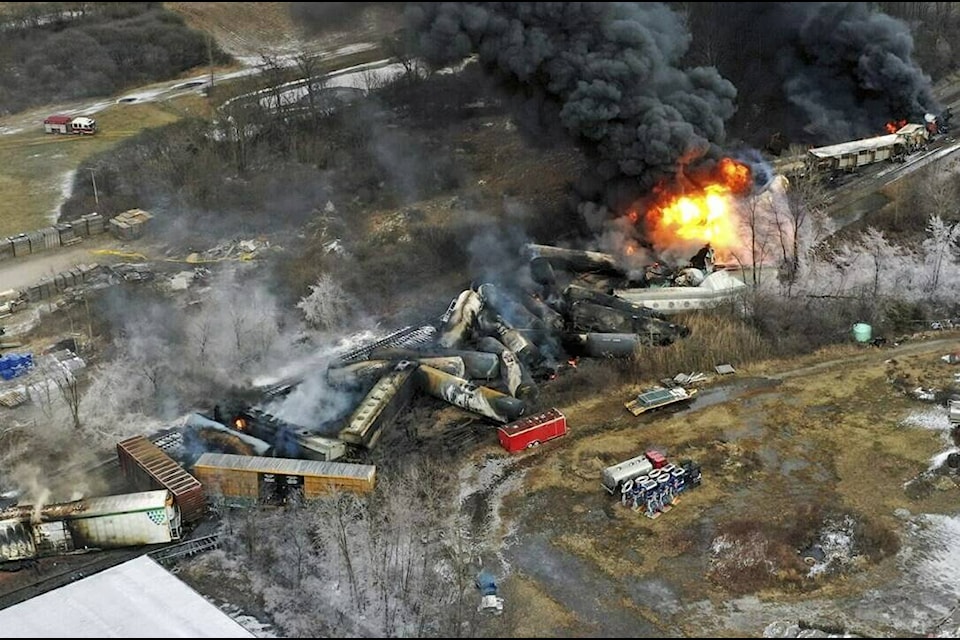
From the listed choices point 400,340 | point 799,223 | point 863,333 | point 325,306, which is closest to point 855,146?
point 799,223

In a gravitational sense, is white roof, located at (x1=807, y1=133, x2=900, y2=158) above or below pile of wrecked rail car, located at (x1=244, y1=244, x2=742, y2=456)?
above

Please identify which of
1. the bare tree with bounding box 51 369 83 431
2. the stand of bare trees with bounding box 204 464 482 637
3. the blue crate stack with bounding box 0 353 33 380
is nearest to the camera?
the stand of bare trees with bounding box 204 464 482 637

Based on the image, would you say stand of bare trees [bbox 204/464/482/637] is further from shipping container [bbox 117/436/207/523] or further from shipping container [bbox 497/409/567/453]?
shipping container [bbox 497/409/567/453]

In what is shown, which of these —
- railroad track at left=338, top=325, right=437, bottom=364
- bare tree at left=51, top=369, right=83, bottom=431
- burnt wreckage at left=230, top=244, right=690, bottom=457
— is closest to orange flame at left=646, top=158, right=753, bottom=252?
burnt wreckage at left=230, top=244, right=690, bottom=457

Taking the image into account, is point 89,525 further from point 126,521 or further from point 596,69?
point 596,69

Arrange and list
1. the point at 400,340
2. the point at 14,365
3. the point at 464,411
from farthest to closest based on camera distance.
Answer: the point at 400,340 < the point at 14,365 < the point at 464,411

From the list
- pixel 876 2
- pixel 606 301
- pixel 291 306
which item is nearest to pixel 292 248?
pixel 291 306

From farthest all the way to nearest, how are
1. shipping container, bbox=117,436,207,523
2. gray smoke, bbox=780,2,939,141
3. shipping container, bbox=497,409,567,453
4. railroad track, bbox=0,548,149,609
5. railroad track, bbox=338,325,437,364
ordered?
gray smoke, bbox=780,2,939,141, railroad track, bbox=338,325,437,364, shipping container, bbox=497,409,567,453, shipping container, bbox=117,436,207,523, railroad track, bbox=0,548,149,609

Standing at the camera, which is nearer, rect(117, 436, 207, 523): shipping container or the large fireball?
rect(117, 436, 207, 523): shipping container

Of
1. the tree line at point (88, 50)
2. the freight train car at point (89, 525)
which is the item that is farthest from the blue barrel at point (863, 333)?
the tree line at point (88, 50)
